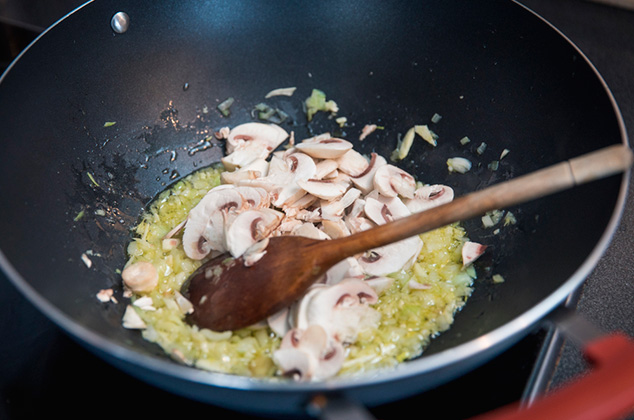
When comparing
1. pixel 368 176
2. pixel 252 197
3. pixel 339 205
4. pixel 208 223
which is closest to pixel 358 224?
pixel 339 205

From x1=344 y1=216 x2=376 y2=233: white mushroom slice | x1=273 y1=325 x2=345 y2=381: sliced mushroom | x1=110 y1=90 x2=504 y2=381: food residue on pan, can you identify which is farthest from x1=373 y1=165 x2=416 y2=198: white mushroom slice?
x1=273 y1=325 x2=345 y2=381: sliced mushroom

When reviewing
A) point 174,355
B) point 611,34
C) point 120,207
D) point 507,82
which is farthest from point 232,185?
point 611,34

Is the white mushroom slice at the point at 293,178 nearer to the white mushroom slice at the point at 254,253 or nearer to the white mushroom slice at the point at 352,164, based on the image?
the white mushroom slice at the point at 352,164

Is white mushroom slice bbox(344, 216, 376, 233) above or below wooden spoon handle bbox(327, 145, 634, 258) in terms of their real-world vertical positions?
below

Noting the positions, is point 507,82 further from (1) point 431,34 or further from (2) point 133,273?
(2) point 133,273

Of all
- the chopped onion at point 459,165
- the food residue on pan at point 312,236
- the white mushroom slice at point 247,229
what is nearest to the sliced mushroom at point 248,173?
the food residue on pan at point 312,236

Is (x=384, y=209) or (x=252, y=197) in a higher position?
(x=252, y=197)

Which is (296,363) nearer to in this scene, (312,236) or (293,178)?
(312,236)

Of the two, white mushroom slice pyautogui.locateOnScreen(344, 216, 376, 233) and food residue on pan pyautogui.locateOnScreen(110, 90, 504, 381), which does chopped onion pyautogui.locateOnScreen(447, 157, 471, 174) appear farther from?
white mushroom slice pyautogui.locateOnScreen(344, 216, 376, 233)
